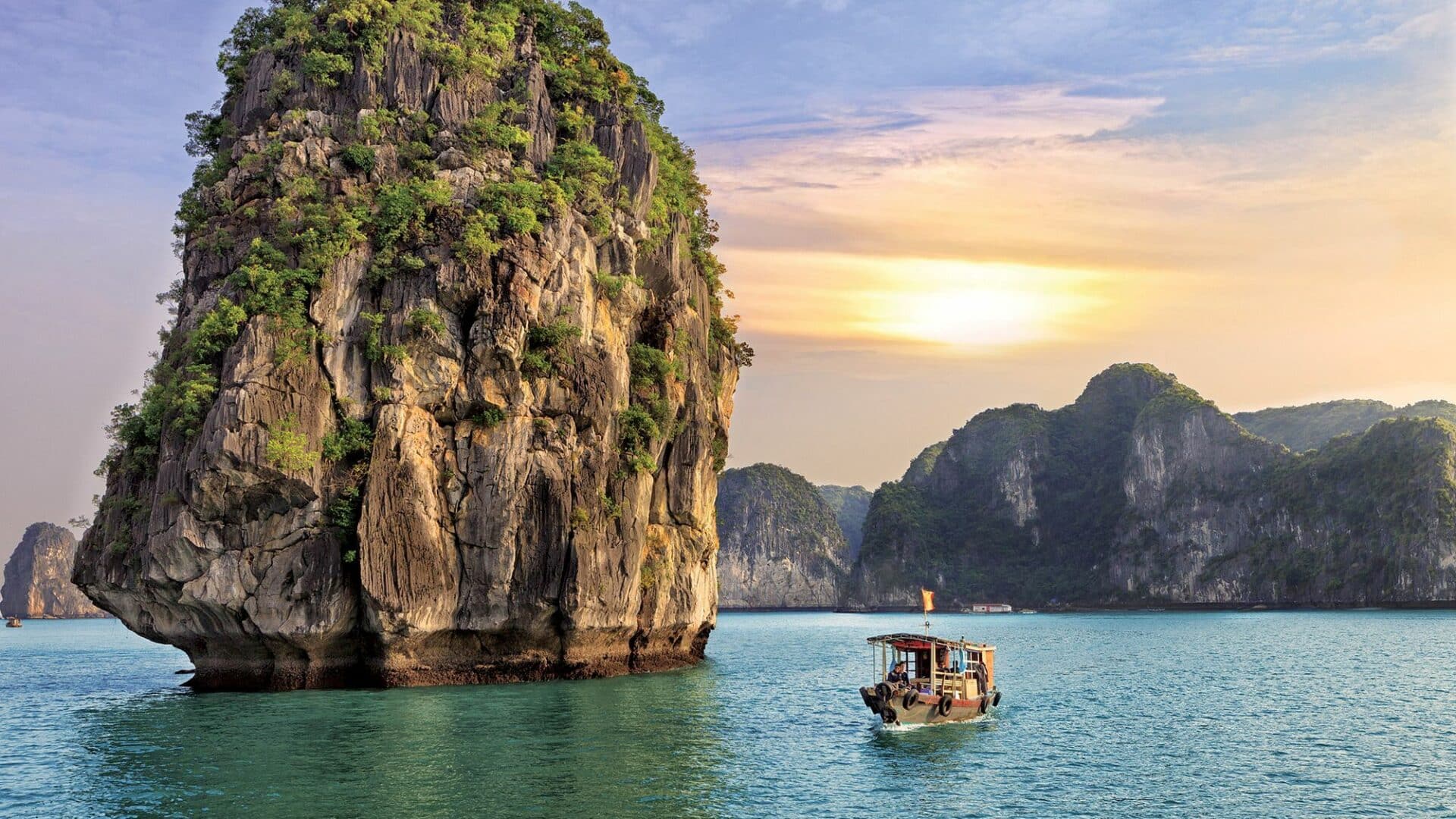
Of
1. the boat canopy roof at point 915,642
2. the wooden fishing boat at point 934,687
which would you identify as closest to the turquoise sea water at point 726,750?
the wooden fishing boat at point 934,687

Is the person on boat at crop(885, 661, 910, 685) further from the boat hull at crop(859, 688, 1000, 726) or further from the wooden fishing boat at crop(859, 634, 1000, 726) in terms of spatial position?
the boat hull at crop(859, 688, 1000, 726)

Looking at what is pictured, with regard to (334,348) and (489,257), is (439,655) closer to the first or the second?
(334,348)

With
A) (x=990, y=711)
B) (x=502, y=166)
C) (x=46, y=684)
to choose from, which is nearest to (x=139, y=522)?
(x=46, y=684)

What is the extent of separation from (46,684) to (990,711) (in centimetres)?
3755

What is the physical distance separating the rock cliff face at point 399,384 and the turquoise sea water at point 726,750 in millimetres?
2456

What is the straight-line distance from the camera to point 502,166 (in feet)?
135

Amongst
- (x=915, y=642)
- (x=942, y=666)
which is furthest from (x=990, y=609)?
(x=915, y=642)

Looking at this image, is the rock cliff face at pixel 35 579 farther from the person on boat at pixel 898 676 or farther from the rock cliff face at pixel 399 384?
the person on boat at pixel 898 676

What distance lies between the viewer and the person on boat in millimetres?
31938

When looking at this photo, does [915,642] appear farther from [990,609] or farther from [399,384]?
[990,609]

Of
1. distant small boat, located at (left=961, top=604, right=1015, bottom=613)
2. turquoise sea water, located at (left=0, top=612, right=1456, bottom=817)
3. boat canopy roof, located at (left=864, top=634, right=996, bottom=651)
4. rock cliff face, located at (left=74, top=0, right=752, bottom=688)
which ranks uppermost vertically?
rock cliff face, located at (left=74, top=0, right=752, bottom=688)

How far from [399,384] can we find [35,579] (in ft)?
639

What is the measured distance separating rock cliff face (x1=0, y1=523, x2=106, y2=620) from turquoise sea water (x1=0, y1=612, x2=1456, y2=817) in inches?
6897

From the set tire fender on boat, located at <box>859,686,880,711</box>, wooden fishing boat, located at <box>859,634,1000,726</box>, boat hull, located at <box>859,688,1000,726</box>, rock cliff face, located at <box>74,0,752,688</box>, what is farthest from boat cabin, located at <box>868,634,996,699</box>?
rock cliff face, located at <box>74,0,752,688</box>
